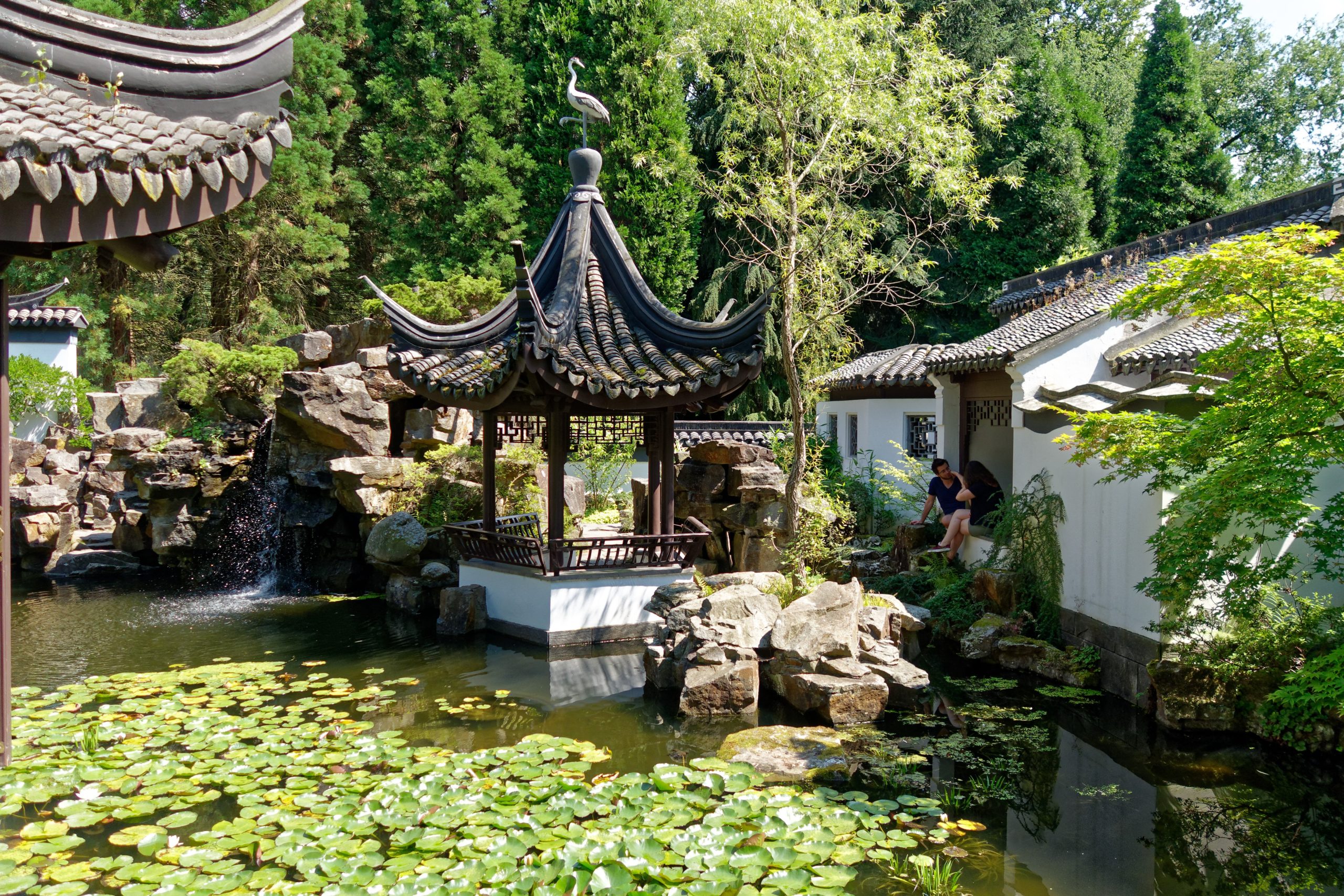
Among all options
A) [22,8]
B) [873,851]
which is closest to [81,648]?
[22,8]

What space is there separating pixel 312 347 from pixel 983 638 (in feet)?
36.0

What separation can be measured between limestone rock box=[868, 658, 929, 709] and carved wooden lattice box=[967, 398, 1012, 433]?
16.7ft

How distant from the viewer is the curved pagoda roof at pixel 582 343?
8.52 meters

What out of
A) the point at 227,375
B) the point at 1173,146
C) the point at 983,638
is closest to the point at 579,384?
the point at 983,638

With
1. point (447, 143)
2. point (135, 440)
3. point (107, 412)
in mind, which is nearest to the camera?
point (135, 440)

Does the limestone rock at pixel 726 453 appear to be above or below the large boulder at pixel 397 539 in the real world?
above

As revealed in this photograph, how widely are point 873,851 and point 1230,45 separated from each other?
33.2m

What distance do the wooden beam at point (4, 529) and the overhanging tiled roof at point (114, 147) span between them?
66 cm

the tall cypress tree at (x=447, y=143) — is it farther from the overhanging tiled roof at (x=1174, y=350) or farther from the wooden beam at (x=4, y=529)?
the wooden beam at (x=4, y=529)

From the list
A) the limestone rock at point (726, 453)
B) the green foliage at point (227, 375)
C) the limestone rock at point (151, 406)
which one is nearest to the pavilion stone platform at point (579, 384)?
the limestone rock at point (726, 453)

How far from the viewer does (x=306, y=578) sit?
12.9 m

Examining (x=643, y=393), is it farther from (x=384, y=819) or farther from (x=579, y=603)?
(x=384, y=819)

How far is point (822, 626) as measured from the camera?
7273 millimetres

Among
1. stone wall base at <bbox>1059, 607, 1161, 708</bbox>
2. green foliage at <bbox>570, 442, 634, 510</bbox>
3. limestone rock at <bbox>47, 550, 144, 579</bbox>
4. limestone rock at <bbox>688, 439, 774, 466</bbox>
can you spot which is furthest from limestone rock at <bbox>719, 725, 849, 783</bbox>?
limestone rock at <bbox>47, 550, 144, 579</bbox>
